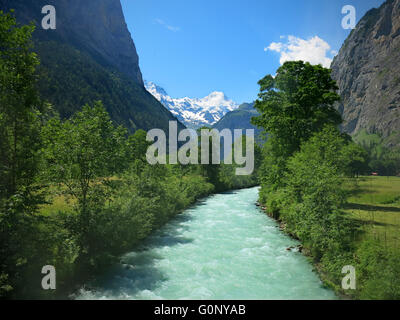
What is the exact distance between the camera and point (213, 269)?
50.5 feet

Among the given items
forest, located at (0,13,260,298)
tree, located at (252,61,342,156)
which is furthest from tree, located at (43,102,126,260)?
tree, located at (252,61,342,156)

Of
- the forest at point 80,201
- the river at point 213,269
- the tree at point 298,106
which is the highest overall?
the tree at point 298,106

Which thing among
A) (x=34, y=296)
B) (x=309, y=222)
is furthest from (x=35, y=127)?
(x=309, y=222)

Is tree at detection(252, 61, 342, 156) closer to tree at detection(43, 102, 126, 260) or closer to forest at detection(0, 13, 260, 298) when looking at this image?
forest at detection(0, 13, 260, 298)

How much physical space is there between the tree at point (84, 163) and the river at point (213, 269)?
335cm

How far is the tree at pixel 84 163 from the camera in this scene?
14.1 m

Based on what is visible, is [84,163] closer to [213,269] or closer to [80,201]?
[80,201]

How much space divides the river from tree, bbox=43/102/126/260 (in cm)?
335

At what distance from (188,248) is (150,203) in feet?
20.2

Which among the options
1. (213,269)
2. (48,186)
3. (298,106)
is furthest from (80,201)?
(298,106)

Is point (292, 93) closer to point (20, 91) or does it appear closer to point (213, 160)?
point (20, 91)

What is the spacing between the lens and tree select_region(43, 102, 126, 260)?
14125 millimetres

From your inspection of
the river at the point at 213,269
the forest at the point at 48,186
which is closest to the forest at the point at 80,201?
the forest at the point at 48,186

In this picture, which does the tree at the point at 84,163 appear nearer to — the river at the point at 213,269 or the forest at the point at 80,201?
the forest at the point at 80,201
